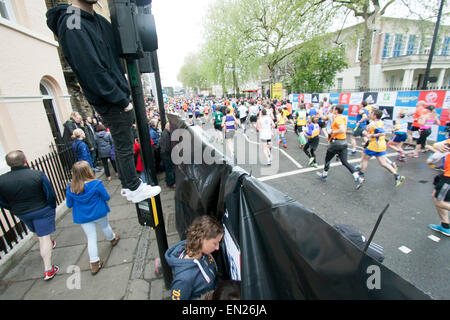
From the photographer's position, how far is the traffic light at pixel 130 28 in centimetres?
144

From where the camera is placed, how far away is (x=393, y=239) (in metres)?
3.45

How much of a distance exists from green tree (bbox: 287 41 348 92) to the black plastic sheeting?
22898mm

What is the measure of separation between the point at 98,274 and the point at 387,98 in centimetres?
1416

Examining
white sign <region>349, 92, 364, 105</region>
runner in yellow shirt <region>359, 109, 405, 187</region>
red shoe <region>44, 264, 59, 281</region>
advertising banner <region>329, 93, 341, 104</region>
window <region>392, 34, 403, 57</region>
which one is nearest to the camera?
red shoe <region>44, 264, 59, 281</region>

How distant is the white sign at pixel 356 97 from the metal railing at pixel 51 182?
14.8 metres

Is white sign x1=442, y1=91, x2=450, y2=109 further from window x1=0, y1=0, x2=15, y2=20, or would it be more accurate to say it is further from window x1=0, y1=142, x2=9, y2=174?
window x1=0, y1=0, x2=15, y2=20

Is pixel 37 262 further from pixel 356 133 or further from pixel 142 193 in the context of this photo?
pixel 356 133

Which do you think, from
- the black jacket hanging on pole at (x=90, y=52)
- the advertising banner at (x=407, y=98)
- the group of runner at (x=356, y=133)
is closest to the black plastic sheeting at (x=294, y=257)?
the black jacket hanging on pole at (x=90, y=52)

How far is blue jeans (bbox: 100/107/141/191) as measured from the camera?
1.65 meters

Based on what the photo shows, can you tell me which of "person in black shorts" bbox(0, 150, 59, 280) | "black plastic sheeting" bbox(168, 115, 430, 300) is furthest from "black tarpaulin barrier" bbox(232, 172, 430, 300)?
"person in black shorts" bbox(0, 150, 59, 280)

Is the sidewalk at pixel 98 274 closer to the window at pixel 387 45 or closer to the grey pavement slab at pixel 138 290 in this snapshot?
the grey pavement slab at pixel 138 290

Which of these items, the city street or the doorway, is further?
the doorway
